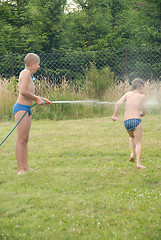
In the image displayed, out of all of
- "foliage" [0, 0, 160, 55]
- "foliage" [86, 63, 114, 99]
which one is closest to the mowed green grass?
"foliage" [86, 63, 114, 99]

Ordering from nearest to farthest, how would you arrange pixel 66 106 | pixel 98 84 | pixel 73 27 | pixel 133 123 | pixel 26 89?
1. pixel 26 89
2. pixel 133 123
3. pixel 66 106
4. pixel 98 84
5. pixel 73 27

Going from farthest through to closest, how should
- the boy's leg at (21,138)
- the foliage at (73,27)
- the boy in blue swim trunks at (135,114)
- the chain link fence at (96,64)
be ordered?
the foliage at (73,27)
the chain link fence at (96,64)
the boy in blue swim trunks at (135,114)
the boy's leg at (21,138)

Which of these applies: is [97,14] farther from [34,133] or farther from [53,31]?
[34,133]

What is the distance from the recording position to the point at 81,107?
10469 mm

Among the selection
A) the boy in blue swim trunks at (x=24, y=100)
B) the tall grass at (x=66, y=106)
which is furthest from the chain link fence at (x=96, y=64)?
the boy in blue swim trunks at (x=24, y=100)

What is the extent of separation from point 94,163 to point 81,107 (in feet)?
16.8

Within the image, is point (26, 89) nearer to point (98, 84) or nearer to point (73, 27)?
point (98, 84)

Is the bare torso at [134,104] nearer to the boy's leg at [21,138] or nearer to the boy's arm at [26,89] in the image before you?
the boy's arm at [26,89]

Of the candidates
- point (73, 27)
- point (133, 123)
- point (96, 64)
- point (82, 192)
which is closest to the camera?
point (82, 192)

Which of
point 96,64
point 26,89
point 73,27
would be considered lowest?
point 26,89

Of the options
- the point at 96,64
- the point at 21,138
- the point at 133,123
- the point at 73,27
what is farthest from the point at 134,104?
the point at 73,27

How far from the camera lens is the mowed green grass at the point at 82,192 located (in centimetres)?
328

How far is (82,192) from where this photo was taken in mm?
4242

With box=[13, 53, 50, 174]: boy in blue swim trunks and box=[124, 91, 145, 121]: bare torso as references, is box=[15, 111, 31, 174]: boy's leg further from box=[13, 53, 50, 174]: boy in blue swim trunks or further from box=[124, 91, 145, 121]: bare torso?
box=[124, 91, 145, 121]: bare torso
